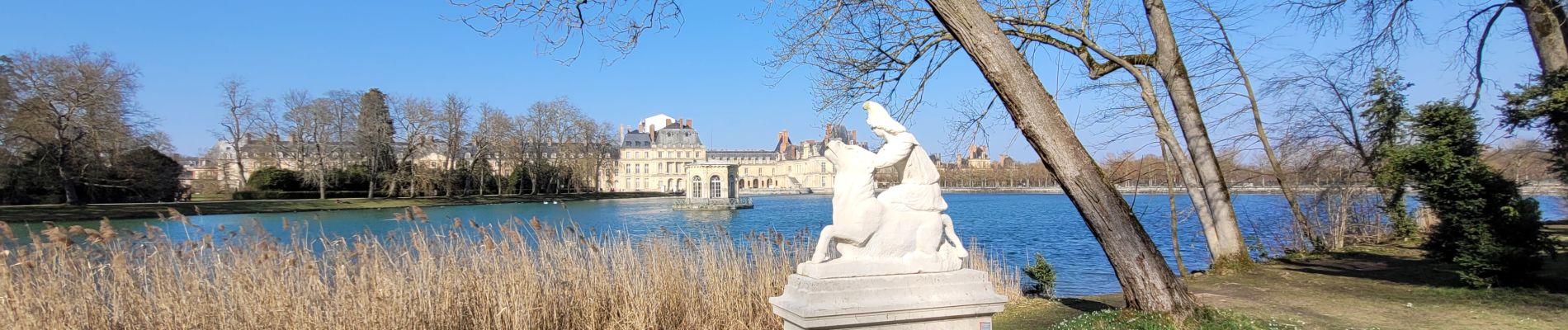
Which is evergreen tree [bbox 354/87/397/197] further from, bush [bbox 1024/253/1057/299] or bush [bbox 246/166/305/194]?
bush [bbox 1024/253/1057/299]

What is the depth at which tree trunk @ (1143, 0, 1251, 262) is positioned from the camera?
880 cm

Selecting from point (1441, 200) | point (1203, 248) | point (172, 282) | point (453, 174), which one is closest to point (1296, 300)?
point (1441, 200)

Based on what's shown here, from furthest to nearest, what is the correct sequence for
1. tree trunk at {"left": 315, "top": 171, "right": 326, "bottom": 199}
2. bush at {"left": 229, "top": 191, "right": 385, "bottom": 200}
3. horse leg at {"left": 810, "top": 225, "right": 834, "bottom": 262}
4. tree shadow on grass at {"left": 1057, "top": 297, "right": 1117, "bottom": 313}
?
tree trunk at {"left": 315, "top": 171, "right": 326, "bottom": 199} → bush at {"left": 229, "top": 191, "right": 385, "bottom": 200} → tree shadow on grass at {"left": 1057, "top": 297, "right": 1117, "bottom": 313} → horse leg at {"left": 810, "top": 225, "right": 834, "bottom": 262}

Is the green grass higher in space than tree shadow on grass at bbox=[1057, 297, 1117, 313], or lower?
higher

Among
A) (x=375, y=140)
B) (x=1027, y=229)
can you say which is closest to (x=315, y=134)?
(x=375, y=140)

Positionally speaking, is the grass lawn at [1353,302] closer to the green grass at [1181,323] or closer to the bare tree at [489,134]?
the green grass at [1181,323]

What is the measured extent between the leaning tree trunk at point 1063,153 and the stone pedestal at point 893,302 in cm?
161

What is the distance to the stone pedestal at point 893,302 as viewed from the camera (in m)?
3.74

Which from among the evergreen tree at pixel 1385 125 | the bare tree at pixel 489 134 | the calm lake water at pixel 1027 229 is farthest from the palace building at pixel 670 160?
the evergreen tree at pixel 1385 125

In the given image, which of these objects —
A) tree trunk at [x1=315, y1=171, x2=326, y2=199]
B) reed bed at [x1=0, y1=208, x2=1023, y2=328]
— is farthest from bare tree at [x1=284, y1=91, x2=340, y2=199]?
reed bed at [x1=0, y1=208, x2=1023, y2=328]

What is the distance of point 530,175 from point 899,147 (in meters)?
55.2

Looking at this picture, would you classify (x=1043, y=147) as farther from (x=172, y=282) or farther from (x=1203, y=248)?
(x=1203, y=248)

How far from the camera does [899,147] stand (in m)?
4.04

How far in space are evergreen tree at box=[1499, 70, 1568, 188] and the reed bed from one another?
5860 millimetres
